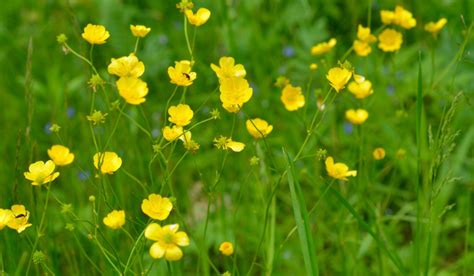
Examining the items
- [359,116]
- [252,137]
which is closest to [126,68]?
[359,116]

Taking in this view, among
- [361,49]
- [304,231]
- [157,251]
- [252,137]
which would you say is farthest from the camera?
[252,137]

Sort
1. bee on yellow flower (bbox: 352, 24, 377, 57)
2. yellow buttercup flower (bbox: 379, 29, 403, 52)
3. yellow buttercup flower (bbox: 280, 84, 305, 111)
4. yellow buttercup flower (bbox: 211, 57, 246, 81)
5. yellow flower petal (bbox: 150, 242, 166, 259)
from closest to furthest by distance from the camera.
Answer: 1. yellow flower petal (bbox: 150, 242, 166, 259)
2. yellow buttercup flower (bbox: 211, 57, 246, 81)
3. yellow buttercup flower (bbox: 280, 84, 305, 111)
4. bee on yellow flower (bbox: 352, 24, 377, 57)
5. yellow buttercup flower (bbox: 379, 29, 403, 52)

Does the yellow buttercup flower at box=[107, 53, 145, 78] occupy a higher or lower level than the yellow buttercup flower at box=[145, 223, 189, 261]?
higher

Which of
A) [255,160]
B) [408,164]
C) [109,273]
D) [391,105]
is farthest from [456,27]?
[109,273]

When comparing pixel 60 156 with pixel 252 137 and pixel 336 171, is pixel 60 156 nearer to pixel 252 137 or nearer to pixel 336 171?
pixel 336 171

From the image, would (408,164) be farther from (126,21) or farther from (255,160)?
(126,21)

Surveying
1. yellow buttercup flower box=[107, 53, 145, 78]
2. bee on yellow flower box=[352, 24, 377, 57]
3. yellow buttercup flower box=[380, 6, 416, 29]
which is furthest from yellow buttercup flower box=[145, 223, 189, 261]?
yellow buttercup flower box=[380, 6, 416, 29]

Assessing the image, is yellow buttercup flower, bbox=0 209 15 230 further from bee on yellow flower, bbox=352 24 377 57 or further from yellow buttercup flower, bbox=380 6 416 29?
yellow buttercup flower, bbox=380 6 416 29
